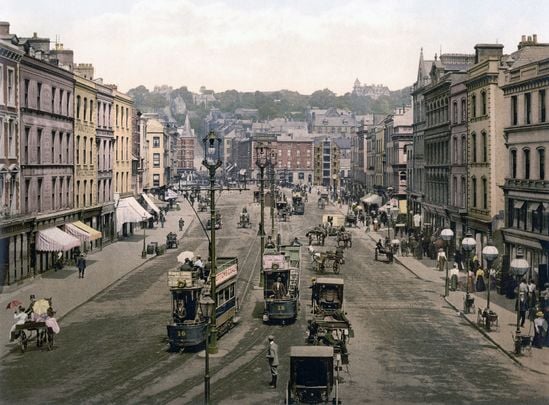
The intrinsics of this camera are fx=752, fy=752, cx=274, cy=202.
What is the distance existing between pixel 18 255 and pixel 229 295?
18.0 meters

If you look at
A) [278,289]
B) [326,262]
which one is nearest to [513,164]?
[326,262]

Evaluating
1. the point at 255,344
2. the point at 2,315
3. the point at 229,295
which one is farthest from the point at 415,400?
the point at 2,315

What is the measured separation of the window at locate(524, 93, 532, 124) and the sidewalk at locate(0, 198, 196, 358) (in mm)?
26402

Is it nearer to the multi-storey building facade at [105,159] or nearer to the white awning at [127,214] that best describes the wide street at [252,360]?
the multi-storey building facade at [105,159]

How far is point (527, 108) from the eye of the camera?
43844 mm

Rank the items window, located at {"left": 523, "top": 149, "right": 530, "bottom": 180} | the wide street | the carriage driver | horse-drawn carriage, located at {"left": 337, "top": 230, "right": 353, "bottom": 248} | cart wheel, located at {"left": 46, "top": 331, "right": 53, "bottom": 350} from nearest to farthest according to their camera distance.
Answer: the wide street, cart wheel, located at {"left": 46, "top": 331, "right": 53, "bottom": 350}, the carriage driver, window, located at {"left": 523, "top": 149, "right": 530, "bottom": 180}, horse-drawn carriage, located at {"left": 337, "top": 230, "right": 353, "bottom": 248}

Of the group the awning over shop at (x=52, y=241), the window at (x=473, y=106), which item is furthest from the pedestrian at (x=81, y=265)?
the window at (x=473, y=106)

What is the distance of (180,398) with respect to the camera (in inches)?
863

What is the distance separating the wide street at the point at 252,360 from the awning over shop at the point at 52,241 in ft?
23.2

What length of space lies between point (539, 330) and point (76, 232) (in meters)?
34.6

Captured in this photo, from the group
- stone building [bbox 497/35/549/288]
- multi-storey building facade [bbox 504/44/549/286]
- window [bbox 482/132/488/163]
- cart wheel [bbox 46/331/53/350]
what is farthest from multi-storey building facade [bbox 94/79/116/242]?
cart wheel [bbox 46/331/53/350]

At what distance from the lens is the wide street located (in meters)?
22.4

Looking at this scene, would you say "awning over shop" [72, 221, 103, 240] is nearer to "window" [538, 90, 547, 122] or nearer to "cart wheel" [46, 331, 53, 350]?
"cart wheel" [46, 331, 53, 350]

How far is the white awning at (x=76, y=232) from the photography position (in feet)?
173
